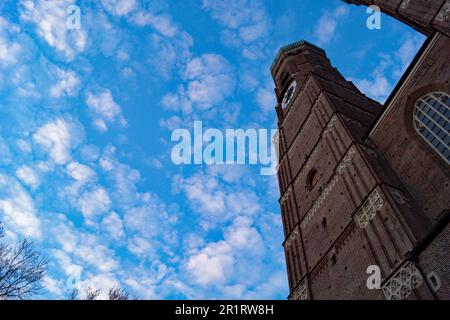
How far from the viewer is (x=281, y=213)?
969 inches

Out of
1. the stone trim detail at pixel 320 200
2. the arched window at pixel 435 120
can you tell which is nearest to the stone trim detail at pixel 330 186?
the stone trim detail at pixel 320 200

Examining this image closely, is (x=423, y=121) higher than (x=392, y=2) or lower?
lower

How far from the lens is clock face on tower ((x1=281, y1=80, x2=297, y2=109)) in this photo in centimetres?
3311

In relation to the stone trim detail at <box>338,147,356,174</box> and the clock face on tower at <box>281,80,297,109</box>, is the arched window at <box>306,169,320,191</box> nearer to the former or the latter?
the stone trim detail at <box>338,147,356,174</box>

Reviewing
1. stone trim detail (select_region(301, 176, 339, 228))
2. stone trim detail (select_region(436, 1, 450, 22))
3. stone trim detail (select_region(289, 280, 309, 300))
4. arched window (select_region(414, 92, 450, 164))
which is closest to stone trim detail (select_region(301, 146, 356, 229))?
stone trim detail (select_region(301, 176, 339, 228))

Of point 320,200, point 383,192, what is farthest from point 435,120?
point 320,200

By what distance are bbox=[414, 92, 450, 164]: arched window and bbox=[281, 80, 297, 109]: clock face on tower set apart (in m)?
16.9

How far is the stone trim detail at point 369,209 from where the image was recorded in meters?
14.0

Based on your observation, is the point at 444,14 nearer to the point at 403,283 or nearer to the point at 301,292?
the point at 403,283

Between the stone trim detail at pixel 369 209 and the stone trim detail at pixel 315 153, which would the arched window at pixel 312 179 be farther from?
the stone trim detail at pixel 369 209

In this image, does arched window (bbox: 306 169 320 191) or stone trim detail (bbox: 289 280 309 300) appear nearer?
stone trim detail (bbox: 289 280 309 300)
